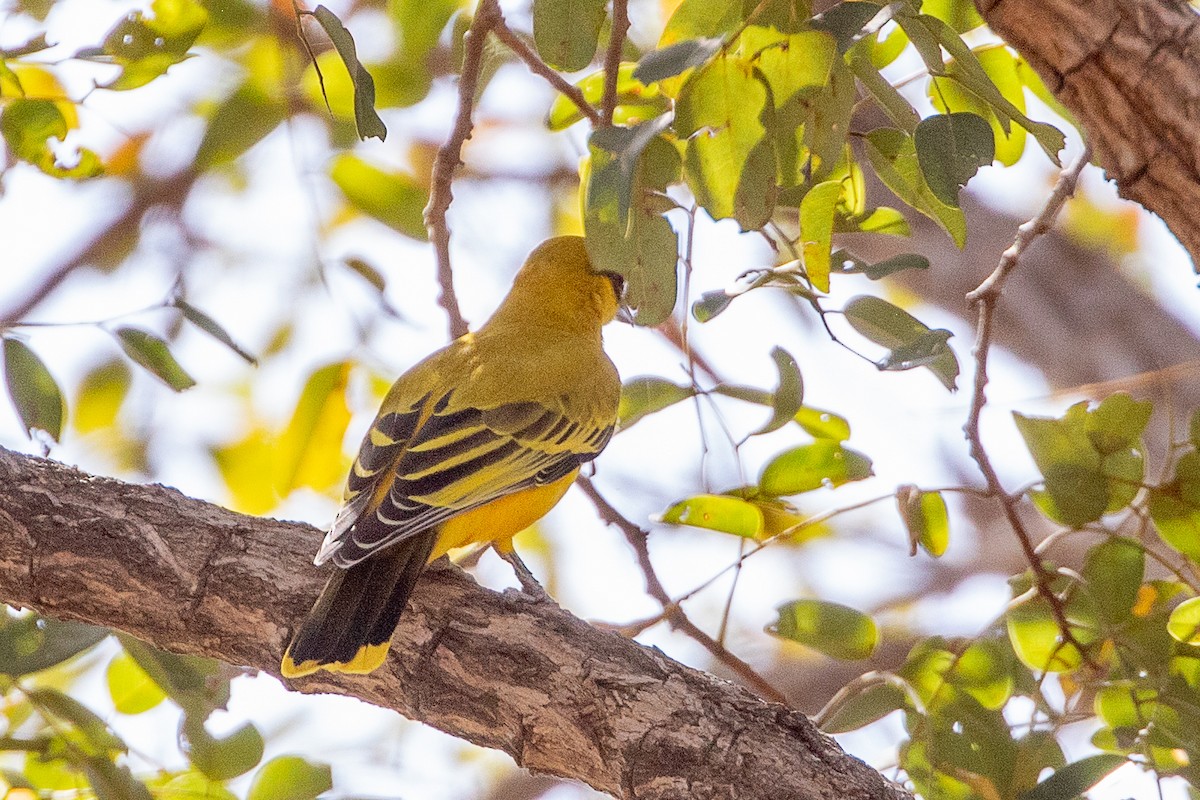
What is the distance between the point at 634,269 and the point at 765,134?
1.55ft

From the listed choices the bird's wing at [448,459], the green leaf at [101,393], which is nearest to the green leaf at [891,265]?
the bird's wing at [448,459]

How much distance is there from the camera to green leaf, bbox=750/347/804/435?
2793mm

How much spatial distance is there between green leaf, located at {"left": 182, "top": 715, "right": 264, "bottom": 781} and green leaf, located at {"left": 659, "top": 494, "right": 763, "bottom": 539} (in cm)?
112

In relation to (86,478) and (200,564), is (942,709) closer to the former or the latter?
(200,564)

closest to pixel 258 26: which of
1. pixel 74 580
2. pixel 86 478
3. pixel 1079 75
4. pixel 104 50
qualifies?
pixel 104 50

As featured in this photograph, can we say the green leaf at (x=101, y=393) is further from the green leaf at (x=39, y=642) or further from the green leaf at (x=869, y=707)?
the green leaf at (x=869, y=707)

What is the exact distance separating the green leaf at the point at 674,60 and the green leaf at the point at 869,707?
1.64 meters

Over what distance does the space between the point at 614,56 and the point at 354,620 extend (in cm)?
136

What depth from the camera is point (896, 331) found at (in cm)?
263

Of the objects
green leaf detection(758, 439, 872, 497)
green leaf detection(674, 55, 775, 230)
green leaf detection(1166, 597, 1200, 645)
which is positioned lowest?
green leaf detection(1166, 597, 1200, 645)

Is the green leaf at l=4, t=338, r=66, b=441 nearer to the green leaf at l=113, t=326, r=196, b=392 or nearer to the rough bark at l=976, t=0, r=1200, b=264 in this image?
the green leaf at l=113, t=326, r=196, b=392

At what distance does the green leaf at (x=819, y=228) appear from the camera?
237 centimetres

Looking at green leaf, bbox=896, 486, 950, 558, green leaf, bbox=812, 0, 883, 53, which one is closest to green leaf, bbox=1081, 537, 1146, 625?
green leaf, bbox=896, 486, 950, 558

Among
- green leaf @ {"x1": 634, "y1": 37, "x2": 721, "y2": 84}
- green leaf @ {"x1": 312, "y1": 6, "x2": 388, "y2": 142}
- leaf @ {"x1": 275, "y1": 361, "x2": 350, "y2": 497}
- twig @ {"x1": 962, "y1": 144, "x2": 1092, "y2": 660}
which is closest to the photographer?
green leaf @ {"x1": 634, "y1": 37, "x2": 721, "y2": 84}
